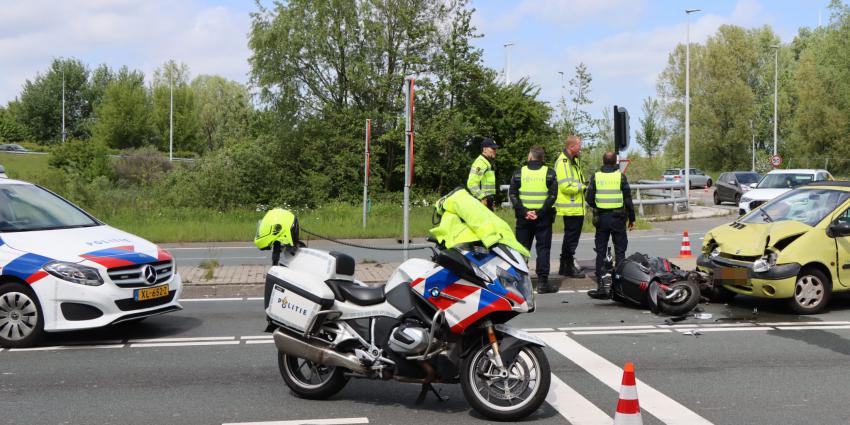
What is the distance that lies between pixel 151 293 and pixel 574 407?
15.1 ft

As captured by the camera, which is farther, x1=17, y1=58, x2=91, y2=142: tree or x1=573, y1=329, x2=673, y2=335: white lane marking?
x1=17, y1=58, x2=91, y2=142: tree

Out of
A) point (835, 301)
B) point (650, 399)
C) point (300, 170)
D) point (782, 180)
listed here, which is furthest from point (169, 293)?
point (300, 170)

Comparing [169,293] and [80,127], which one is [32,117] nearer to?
[80,127]

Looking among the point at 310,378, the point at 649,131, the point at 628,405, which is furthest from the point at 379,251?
the point at 649,131

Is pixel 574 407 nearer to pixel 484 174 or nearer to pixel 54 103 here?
pixel 484 174

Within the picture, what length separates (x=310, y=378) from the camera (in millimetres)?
6582

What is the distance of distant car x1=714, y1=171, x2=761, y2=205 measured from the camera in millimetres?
39250

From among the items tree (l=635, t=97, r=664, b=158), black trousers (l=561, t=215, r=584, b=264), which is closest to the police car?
black trousers (l=561, t=215, r=584, b=264)

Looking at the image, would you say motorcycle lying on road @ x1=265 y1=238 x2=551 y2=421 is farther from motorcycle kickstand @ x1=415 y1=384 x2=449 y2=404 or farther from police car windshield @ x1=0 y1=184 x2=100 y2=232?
police car windshield @ x1=0 y1=184 x2=100 y2=232

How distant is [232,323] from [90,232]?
180cm

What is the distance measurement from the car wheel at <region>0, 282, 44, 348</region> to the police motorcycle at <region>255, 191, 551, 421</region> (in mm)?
3058

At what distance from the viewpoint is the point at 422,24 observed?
38375 millimetres

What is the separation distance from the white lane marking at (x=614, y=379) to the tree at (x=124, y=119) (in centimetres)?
7290

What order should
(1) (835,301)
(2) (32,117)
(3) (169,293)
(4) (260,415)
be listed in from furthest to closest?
1. (2) (32,117)
2. (1) (835,301)
3. (3) (169,293)
4. (4) (260,415)
